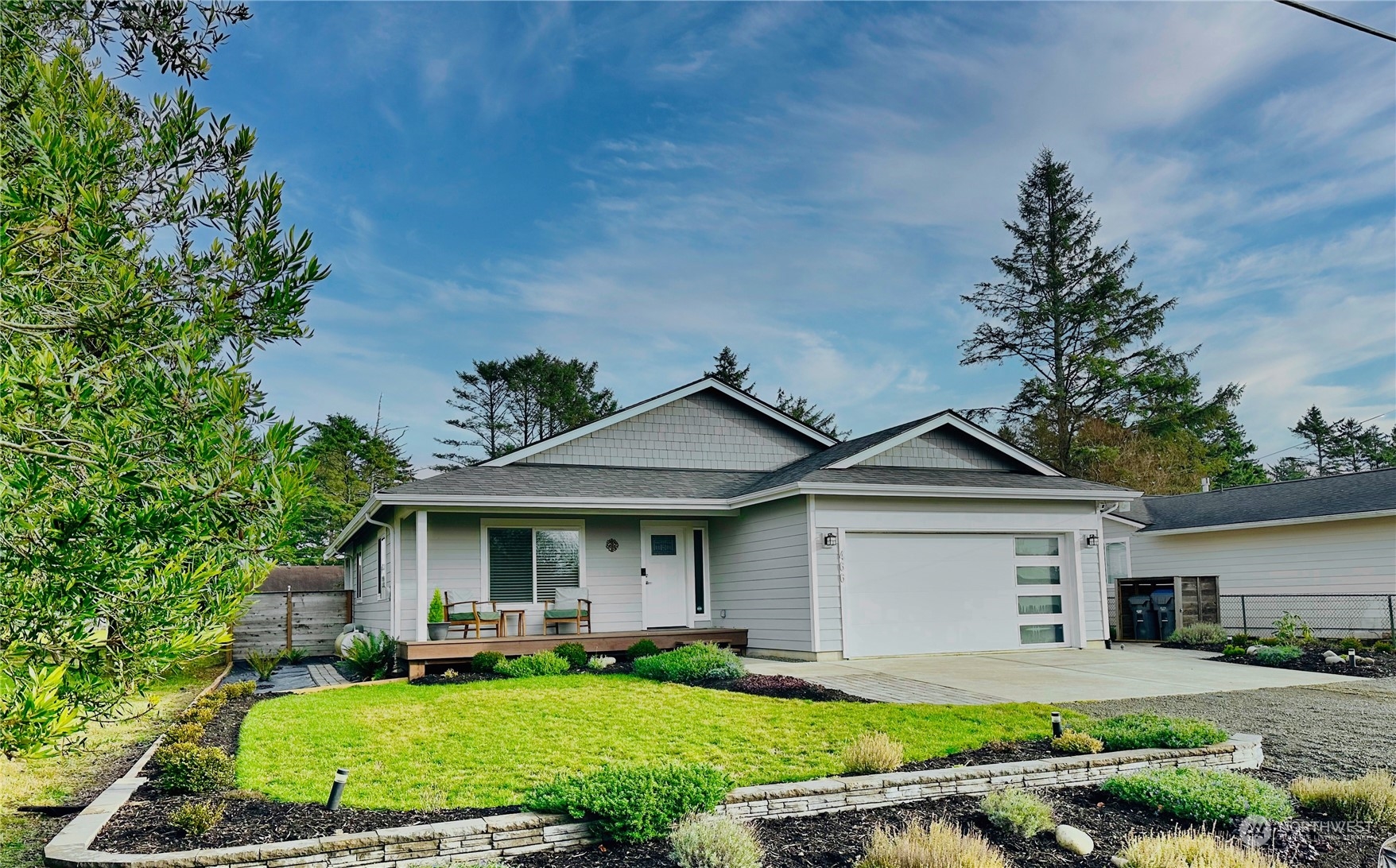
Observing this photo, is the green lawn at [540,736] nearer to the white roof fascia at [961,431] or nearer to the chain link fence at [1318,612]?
the white roof fascia at [961,431]

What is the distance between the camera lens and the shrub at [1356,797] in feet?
18.9

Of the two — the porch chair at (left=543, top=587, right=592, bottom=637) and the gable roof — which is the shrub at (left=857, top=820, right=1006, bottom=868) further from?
the gable roof

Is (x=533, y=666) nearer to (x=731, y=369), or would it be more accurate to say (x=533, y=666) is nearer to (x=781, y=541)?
(x=781, y=541)

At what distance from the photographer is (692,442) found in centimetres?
1812

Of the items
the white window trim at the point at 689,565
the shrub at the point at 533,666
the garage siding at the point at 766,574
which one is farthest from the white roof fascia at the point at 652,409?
the shrub at the point at 533,666

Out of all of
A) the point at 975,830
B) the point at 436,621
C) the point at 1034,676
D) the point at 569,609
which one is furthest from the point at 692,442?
the point at 975,830

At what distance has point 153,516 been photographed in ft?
10.2

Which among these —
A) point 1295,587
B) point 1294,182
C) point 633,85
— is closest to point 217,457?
point 633,85

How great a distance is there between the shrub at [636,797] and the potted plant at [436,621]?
8.66 metres

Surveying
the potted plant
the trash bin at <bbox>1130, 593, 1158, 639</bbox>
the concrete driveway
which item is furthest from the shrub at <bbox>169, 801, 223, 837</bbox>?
the trash bin at <bbox>1130, 593, 1158, 639</bbox>

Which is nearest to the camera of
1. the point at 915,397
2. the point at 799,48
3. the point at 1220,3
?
the point at 1220,3

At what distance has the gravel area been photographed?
24.0ft

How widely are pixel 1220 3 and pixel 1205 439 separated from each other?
35095mm

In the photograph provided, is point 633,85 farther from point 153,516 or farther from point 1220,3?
point 153,516
